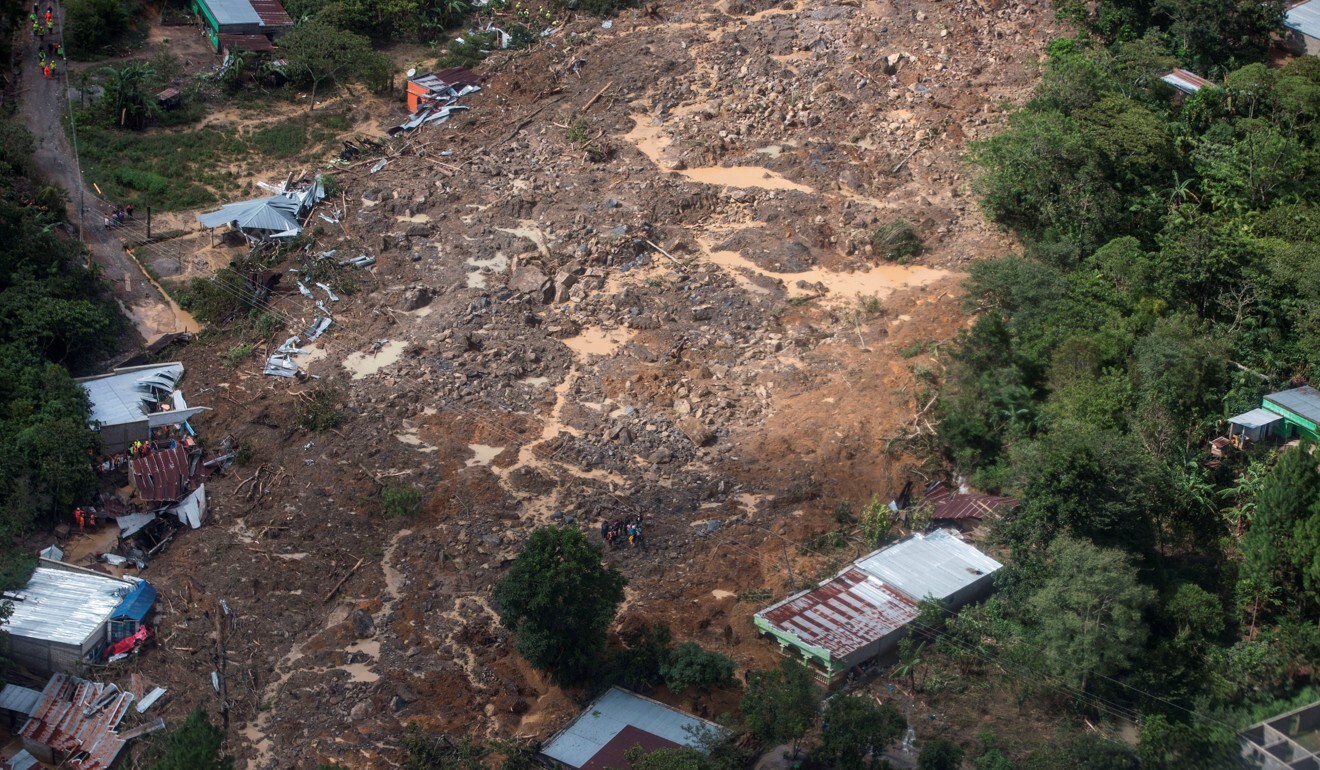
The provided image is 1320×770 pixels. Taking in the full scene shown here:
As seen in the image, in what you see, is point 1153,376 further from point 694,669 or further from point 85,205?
point 85,205

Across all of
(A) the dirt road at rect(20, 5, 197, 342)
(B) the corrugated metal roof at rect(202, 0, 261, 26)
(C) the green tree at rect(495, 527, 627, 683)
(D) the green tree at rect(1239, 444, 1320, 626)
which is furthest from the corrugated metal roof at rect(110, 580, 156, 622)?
(B) the corrugated metal roof at rect(202, 0, 261, 26)

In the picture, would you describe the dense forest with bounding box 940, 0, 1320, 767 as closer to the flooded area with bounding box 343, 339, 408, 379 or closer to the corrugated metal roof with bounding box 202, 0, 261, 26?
the flooded area with bounding box 343, 339, 408, 379

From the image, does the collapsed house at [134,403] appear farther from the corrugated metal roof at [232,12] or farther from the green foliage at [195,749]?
the corrugated metal roof at [232,12]

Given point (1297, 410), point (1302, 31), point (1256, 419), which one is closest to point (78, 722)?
point (1256, 419)

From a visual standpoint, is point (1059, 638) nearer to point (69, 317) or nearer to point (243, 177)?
point (69, 317)

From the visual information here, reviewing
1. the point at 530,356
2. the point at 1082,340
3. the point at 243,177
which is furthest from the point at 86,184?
the point at 1082,340
